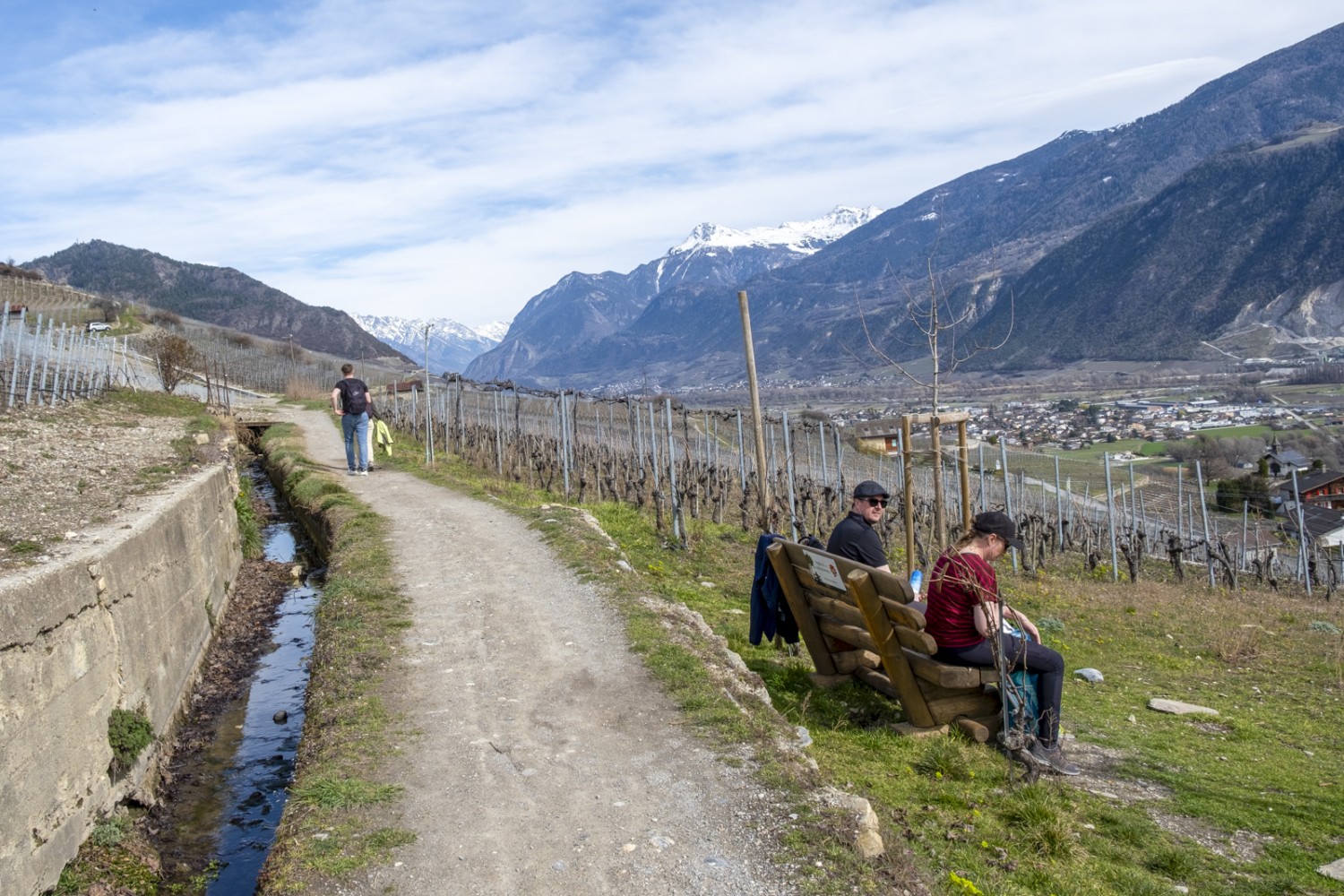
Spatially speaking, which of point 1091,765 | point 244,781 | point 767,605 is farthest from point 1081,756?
point 244,781

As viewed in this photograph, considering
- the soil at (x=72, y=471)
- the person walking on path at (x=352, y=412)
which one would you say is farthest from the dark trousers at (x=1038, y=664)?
the person walking on path at (x=352, y=412)

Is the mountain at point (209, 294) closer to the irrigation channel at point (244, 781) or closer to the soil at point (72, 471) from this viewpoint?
the soil at point (72, 471)

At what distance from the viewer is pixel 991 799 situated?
17.7ft

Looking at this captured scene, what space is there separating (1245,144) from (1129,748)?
171 metres

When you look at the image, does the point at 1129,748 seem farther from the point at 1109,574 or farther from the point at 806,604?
the point at 1109,574

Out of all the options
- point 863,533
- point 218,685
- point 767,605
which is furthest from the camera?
point 218,685

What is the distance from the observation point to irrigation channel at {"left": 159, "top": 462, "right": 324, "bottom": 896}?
6289 mm

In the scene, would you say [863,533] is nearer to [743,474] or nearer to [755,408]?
[755,408]

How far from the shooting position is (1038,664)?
19.4 ft

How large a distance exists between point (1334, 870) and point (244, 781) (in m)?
6.76

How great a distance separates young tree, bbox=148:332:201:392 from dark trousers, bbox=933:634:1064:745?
32348mm

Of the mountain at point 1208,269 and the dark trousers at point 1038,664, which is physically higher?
the mountain at point 1208,269

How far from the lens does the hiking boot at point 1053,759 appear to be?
590cm

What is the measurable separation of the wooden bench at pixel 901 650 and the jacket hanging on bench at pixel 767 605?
1.81 ft
